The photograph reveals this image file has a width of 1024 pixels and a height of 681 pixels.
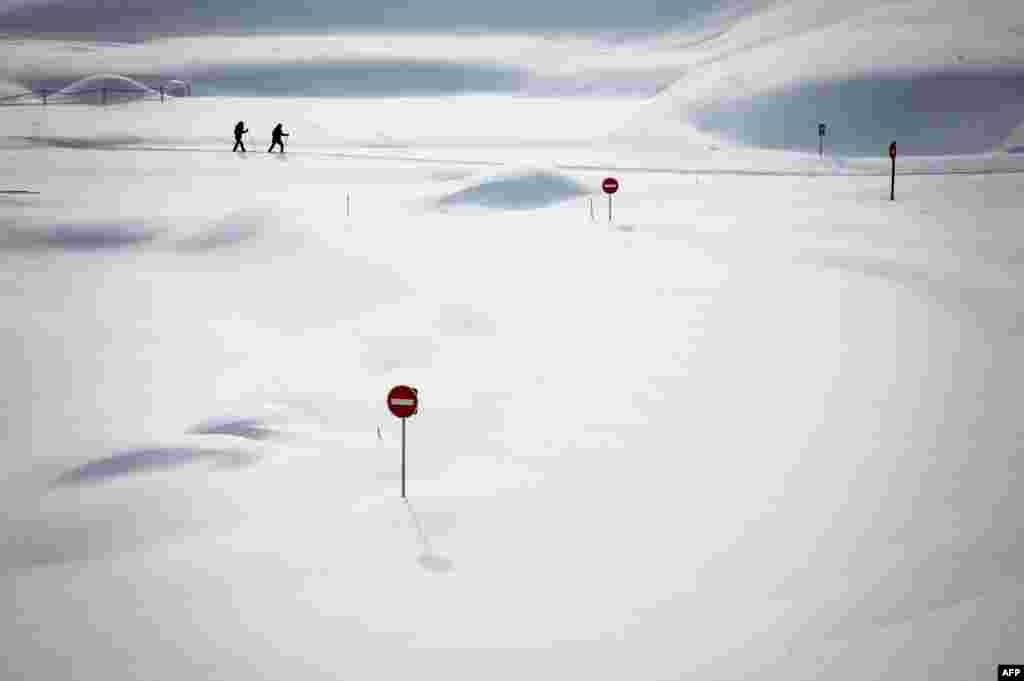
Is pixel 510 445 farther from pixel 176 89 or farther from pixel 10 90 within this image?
pixel 10 90

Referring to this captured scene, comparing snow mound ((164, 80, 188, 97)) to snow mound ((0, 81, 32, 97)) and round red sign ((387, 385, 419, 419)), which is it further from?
round red sign ((387, 385, 419, 419))

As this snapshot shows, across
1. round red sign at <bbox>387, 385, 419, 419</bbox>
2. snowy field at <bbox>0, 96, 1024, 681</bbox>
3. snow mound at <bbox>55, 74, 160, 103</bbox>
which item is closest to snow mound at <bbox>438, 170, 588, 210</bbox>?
snowy field at <bbox>0, 96, 1024, 681</bbox>

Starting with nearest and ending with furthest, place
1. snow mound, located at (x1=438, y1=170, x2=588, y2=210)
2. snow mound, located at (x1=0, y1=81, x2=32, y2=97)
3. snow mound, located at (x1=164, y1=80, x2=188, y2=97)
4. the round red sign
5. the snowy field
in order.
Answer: the snowy field
the round red sign
snow mound, located at (x1=438, y1=170, x2=588, y2=210)
snow mound, located at (x1=0, y1=81, x2=32, y2=97)
snow mound, located at (x1=164, y1=80, x2=188, y2=97)

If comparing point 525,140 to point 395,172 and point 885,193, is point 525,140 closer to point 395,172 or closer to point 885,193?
point 395,172

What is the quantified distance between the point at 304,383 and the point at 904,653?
9641 mm

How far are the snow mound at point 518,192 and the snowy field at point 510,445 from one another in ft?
7.26

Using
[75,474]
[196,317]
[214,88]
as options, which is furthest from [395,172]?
[214,88]

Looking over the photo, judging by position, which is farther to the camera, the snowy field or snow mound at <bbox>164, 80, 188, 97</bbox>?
snow mound at <bbox>164, 80, 188, 97</bbox>

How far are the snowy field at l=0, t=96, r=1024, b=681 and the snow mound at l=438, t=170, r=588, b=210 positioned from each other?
2212 millimetres

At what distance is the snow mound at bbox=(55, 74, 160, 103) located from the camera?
73762 millimetres

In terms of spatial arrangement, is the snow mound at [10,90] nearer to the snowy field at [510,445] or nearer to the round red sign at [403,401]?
the snowy field at [510,445]

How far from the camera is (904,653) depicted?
7270mm

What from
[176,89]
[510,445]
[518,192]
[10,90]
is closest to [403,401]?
[510,445]

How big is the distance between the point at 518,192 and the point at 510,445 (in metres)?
19.6
